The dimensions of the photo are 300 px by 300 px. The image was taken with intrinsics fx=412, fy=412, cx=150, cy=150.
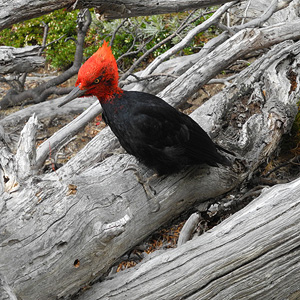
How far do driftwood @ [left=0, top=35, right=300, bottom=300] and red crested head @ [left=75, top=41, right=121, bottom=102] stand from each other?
0.49m

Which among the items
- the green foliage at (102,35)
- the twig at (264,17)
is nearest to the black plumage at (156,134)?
the twig at (264,17)

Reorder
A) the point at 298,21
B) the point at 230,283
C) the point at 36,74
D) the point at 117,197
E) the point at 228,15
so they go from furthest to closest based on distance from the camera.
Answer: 1. the point at 36,74
2. the point at 228,15
3. the point at 298,21
4. the point at 117,197
5. the point at 230,283

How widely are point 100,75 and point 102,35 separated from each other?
4.02 metres

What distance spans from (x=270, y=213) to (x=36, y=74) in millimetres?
5280

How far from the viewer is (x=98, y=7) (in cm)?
321

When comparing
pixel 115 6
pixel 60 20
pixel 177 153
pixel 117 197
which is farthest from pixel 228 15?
pixel 117 197

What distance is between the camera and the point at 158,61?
4945 mm

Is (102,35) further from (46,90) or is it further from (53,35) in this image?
(46,90)

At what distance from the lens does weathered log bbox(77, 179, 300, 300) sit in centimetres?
239

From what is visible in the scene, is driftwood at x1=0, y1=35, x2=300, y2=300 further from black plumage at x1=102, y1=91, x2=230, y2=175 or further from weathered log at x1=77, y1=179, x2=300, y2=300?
black plumage at x1=102, y1=91, x2=230, y2=175

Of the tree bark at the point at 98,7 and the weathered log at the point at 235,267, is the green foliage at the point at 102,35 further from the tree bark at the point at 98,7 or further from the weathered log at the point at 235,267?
the weathered log at the point at 235,267

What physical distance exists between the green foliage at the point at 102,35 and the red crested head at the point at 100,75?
11.0 feet

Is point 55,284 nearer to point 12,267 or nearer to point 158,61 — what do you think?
point 12,267

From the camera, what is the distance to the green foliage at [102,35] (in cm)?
630
